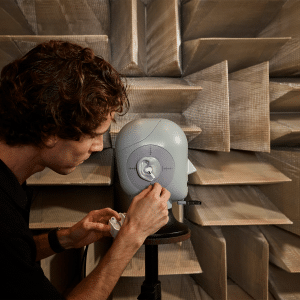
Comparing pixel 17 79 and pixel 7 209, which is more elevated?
pixel 17 79

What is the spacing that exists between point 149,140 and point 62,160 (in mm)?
302

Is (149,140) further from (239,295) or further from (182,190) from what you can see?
(239,295)

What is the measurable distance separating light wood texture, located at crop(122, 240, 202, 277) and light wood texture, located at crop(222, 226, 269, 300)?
1.05 feet

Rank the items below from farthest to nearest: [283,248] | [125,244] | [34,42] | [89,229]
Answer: [283,248], [34,42], [89,229], [125,244]

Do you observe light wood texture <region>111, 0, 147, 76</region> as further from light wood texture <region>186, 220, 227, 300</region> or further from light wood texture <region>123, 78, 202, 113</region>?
light wood texture <region>186, 220, 227, 300</region>

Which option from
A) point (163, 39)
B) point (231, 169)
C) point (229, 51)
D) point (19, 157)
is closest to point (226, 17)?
point (229, 51)

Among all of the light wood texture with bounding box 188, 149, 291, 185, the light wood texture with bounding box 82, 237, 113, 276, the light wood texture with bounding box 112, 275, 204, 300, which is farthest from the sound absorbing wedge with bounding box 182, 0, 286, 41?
the light wood texture with bounding box 112, 275, 204, 300

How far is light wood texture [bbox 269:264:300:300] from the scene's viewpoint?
1547 mm

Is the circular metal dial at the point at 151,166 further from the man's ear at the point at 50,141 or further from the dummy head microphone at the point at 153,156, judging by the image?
the man's ear at the point at 50,141

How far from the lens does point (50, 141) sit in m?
0.87

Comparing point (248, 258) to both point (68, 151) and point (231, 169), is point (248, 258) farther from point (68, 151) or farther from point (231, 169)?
point (68, 151)

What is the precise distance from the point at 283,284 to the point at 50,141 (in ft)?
5.11

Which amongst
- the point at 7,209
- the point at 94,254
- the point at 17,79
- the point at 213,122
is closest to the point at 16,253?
the point at 7,209

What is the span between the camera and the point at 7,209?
73 centimetres
